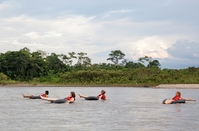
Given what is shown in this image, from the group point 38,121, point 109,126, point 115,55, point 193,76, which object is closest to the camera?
point 109,126

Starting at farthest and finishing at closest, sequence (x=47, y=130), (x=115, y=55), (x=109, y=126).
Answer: (x=115, y=55)
(x=109, y=126)
(x=47, y=130)

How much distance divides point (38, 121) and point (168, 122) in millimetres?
6574

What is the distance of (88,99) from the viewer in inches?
1374

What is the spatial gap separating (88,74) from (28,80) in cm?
1412

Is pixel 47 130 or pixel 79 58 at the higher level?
pixel 79 58

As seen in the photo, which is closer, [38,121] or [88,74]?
[38,121]

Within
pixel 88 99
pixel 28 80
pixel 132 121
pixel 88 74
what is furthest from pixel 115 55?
pixel 132 121

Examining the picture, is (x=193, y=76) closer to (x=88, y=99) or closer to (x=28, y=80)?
(x=28, y=80)

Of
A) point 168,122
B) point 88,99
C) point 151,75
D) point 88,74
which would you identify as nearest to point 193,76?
point 151,75

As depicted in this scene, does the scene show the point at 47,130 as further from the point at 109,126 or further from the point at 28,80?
the point at 28,80

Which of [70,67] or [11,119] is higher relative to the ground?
[70,67]

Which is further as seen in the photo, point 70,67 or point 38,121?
point 70,67

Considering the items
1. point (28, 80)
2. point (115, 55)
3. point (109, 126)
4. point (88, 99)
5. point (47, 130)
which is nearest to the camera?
point (47, 130)

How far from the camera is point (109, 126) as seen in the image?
17.8m
